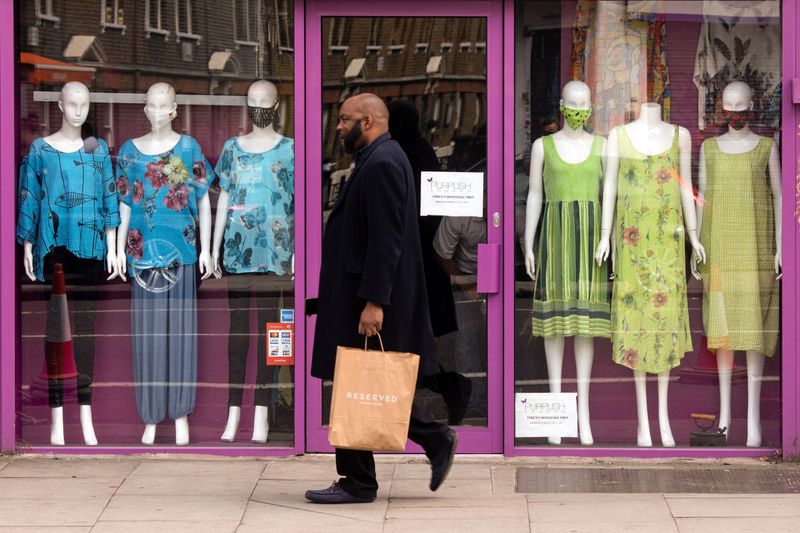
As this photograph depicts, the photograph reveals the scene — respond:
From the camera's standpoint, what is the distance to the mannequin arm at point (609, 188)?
8.00 meters

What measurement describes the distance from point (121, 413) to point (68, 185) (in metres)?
1.31

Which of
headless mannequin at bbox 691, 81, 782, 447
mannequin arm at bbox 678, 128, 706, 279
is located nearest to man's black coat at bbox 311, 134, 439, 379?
mannequin arm at bbox 678, 128, 706, 279

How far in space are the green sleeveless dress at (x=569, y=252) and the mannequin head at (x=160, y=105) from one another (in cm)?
207

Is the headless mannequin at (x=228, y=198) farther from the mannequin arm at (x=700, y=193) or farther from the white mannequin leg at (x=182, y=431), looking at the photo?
the mannequin arm at (x=700, y=193)

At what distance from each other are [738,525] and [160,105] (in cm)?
384

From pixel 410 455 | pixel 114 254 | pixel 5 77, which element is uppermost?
pixel 5 77

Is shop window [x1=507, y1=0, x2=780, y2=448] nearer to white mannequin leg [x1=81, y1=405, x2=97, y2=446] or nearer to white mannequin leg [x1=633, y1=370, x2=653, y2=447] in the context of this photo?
white mannequin leg [x1=633, y1=370, x2=653, y2=447]

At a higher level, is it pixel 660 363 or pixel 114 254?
pixel 114 254

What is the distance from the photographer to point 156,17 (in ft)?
26.3

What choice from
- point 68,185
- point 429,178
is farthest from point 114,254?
point 429,178

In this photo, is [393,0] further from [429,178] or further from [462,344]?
[462,344]

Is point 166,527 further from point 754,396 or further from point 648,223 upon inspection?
point 754,396

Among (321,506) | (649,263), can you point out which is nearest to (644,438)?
(649,263)

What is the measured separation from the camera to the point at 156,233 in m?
8.11
